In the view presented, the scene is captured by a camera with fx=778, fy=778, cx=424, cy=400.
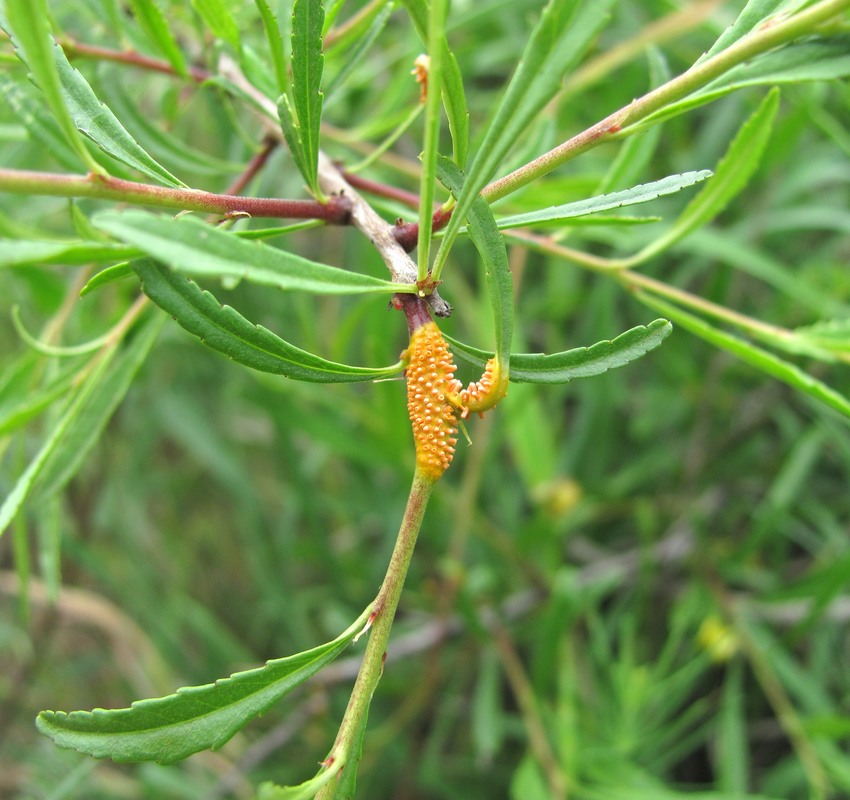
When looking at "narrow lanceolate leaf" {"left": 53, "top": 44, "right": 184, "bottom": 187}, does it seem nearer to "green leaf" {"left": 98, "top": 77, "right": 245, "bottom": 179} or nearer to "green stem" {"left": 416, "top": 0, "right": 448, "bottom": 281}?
"green stem" {"left": 416, "top": 0, "right": 448, "bottom": 281}

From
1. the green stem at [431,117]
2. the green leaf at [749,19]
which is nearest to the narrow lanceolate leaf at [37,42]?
the green stem at [431,117]

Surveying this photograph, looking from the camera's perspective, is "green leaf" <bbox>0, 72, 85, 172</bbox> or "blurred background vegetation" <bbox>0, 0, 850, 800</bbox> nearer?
"green leaf" <bbox>0, 72, 85, 172</bbox>

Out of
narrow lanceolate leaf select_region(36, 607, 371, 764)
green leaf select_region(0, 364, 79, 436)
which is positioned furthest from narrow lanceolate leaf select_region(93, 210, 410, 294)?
green leaf select_region(0, 364, 79, 436)

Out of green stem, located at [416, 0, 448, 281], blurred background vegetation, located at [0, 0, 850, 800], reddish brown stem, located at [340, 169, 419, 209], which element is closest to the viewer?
green stem, located at [416, 0, 448, 281]

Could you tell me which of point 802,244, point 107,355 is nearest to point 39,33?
point 107,355

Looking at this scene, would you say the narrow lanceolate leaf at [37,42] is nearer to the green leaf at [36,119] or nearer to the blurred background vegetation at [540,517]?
the green leaf at [36,119]

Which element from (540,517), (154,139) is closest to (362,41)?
(154,139)

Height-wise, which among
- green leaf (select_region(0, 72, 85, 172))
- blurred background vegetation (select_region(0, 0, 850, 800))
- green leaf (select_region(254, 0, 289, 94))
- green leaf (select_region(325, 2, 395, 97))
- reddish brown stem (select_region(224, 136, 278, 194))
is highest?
green leaf (select_region(325, 2, 395, 97))
